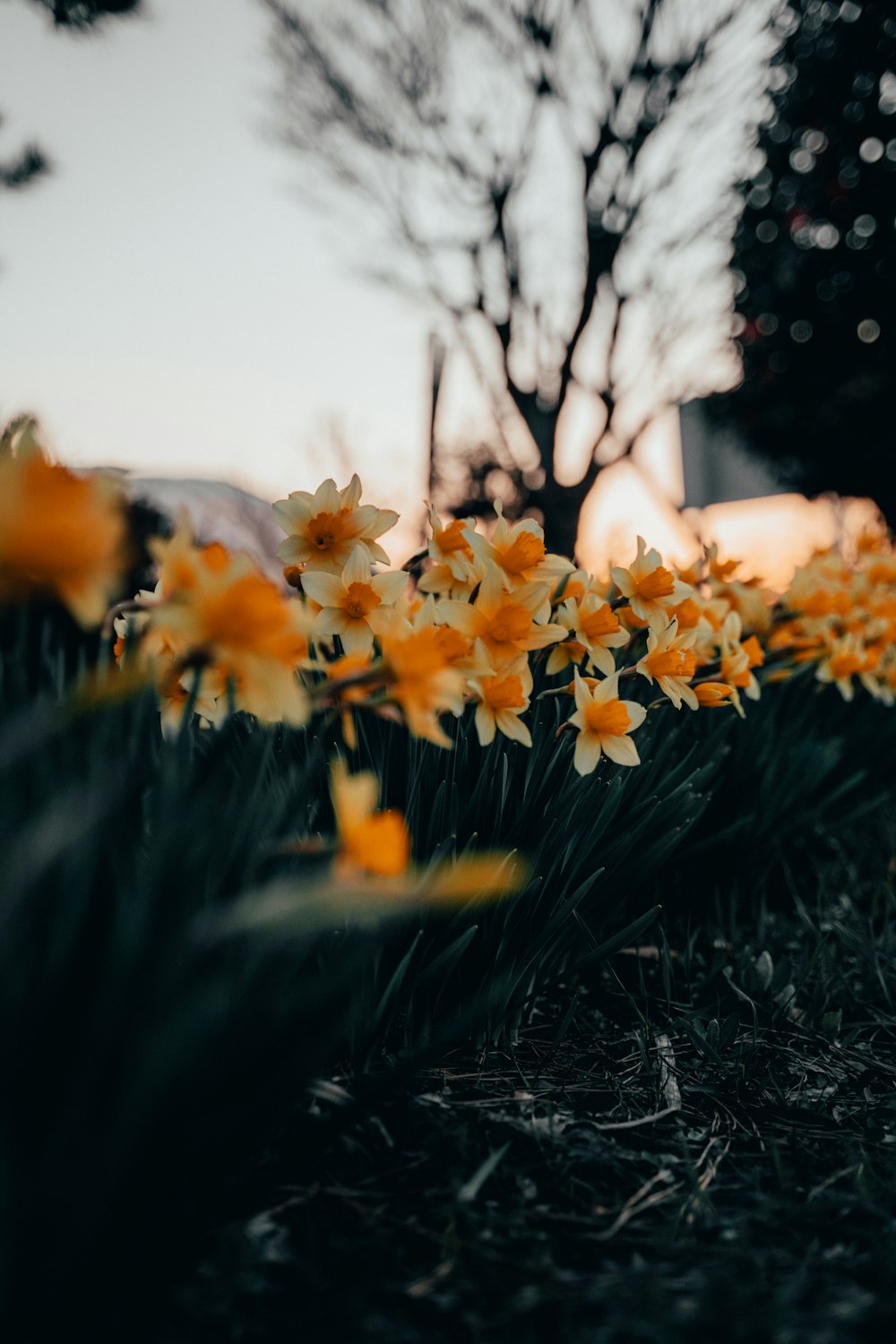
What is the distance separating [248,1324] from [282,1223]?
109 mm

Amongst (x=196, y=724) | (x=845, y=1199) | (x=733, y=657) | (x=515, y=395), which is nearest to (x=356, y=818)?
(x=196, y=724)

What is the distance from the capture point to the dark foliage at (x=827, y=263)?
6.75 m

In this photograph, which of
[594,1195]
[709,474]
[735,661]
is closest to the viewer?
[594,1195]

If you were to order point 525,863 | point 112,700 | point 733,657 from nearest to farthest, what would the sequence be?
point 112,700 < point 525,863 < point 733,657

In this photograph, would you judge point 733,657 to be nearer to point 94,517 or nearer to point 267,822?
point 267,822

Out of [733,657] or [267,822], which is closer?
[267,822]

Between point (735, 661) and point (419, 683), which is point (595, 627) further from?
point (419, 683)

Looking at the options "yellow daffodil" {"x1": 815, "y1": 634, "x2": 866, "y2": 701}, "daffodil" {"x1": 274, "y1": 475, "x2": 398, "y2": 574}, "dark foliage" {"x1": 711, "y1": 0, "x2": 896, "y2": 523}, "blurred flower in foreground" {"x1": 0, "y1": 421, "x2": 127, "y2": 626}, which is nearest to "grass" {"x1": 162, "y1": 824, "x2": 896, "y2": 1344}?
"blurred flower in foreground" {"x1": 0, "y1": 421, "x2": 127, "y2": 626}

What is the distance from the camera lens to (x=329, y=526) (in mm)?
1124

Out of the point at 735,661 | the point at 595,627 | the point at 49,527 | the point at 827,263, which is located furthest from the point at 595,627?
the point at 827,263

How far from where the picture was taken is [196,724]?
3.50 ft

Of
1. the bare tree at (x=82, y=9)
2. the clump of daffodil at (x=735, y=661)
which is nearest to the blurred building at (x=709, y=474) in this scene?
the bare tree at (x=82, y=9)

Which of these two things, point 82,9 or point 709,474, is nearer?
point 82,9

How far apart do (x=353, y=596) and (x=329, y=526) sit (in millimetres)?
105
